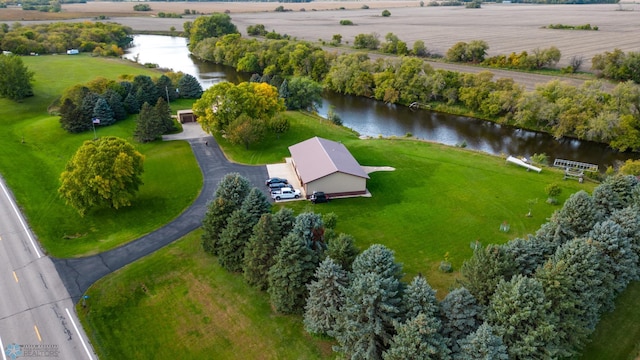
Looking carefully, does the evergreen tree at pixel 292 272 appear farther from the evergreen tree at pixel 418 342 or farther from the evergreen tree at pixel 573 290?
the evergreen tree at pixel 573 290

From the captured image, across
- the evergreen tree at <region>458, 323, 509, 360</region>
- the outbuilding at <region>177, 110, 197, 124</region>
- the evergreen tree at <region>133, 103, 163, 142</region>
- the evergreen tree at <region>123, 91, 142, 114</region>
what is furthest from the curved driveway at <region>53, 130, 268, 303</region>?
the evergreen tree at <region>458, 323, 509, 360</region>

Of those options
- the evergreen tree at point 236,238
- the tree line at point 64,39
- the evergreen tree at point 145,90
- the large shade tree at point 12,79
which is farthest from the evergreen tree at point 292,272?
the tree line at point 64,39

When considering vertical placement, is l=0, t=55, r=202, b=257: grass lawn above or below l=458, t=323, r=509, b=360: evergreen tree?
below

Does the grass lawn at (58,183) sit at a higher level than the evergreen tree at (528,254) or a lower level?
lower

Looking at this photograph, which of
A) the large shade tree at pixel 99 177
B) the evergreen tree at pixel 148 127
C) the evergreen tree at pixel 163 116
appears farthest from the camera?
the evergreen tree at pixel 163 116

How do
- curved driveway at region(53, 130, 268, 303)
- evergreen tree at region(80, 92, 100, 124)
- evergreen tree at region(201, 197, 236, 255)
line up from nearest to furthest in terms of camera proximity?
1. curved driveway at region(53, 130, 268, 303)
2. evergreen tree at region(201, 197, 236, 255)
3. evergreen tree at region(80, 92, 100, 124)

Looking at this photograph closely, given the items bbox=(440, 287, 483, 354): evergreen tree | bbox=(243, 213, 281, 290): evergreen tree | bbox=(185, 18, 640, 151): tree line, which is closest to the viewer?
bbox=(440, 287, 483, 354): evergreen tree

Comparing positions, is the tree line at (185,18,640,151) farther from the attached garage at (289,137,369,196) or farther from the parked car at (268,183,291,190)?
the parked car at (268,183,291,190)
